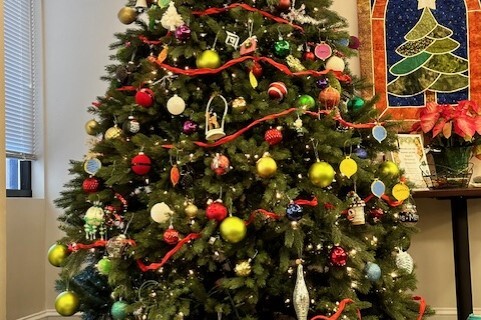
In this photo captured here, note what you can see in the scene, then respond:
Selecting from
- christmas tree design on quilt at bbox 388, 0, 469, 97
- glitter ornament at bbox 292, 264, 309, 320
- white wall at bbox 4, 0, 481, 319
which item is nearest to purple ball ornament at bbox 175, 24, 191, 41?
glitter ornament at bbox 292, 264, 309, 320

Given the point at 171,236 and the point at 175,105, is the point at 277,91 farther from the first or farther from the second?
the point at 171,236

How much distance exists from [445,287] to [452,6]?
1454 millimetres

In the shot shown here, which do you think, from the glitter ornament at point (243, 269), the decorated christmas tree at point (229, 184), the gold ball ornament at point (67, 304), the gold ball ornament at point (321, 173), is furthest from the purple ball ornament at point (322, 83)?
the gold ball ornament at point (67, 304)

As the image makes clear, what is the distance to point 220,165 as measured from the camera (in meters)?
1.59

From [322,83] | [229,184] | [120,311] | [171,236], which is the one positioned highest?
[322,83]

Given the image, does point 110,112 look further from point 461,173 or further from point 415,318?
point 461,173

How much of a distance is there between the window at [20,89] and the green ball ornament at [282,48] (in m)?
1.56

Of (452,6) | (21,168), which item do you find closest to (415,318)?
(452,6)

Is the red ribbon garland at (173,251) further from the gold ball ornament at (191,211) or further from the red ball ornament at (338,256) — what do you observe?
the red ball ornament at (338,256)

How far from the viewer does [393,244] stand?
2.00m

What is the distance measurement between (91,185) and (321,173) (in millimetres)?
777

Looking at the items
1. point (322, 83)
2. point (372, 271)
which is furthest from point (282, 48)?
point (372, 271)

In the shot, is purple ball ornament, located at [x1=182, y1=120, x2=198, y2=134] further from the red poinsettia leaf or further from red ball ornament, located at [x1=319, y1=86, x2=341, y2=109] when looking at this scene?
the red poinsettia leaf

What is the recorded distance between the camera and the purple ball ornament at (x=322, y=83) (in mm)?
1865
